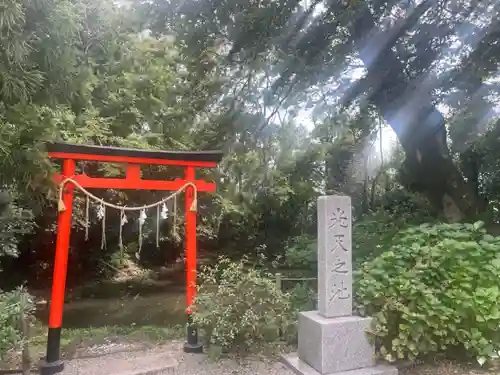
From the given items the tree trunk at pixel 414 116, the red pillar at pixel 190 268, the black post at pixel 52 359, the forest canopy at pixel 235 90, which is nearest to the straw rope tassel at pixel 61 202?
the forest canopy at pixel 235 90

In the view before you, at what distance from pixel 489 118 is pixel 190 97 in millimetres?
8049

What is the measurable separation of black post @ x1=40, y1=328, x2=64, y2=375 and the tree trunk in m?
6.76

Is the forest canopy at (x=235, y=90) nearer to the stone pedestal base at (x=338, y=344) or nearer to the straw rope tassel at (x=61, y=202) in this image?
the straw rope tassel at (x=61, y=202)

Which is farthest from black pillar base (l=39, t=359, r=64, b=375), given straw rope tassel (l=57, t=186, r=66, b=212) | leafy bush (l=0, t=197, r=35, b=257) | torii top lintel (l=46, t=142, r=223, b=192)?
leafy bush (l=0, t=197, r=35, b=257)

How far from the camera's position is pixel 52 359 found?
4348 mm

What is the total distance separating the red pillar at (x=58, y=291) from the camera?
171 inches

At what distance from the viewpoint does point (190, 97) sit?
10.1 m

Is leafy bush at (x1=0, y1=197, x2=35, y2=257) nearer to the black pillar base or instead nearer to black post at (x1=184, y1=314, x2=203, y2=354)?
the black pillar base

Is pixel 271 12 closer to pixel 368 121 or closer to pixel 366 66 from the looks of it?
pixel 366 66

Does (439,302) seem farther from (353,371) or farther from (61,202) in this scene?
(61,202)

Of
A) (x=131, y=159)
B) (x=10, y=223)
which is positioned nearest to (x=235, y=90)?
(x=131, y=159)

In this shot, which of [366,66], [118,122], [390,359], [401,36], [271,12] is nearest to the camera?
[390,359]

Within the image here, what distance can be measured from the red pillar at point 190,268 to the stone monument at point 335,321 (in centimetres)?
127

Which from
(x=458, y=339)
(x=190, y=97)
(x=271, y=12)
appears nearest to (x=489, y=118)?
(x=271, y=12)
